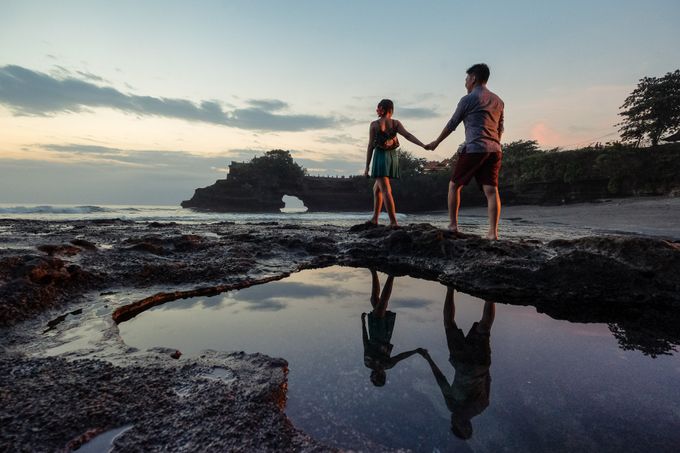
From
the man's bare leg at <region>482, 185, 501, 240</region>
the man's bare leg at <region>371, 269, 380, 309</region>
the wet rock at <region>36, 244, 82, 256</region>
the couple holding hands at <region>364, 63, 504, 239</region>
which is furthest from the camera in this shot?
the couple holding hands at <region>364, 63, 504, 239</region>

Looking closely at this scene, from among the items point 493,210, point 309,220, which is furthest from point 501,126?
point 309,220

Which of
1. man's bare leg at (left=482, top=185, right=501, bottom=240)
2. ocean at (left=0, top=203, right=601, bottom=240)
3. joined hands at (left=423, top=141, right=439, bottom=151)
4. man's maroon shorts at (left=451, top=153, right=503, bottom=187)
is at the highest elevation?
joined hands at (left=423, top=141, right=439, bottom=151)

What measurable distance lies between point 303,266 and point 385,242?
105 cm

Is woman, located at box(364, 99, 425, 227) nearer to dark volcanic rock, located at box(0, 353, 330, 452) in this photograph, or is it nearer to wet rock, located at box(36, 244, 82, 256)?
wet rock, located at box(36, 244, 82, 256)

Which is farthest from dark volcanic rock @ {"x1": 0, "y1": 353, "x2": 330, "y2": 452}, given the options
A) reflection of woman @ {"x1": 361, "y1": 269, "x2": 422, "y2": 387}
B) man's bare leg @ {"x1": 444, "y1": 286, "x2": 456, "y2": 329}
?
man's bare leg @ {"x1": 444, "y1": 286, "x2": 456, "y2": 329}

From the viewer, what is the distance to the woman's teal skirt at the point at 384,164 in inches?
213

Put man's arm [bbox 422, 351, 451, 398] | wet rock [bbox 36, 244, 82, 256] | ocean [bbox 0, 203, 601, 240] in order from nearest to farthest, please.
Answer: man's arm [bbox 422, 351, 451, 398]
wet rock [bbox 36, 244, 82, 256]
ocean [bbox 0, 203, 601, 240]

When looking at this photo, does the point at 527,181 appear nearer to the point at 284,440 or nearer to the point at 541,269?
the point at 541,269

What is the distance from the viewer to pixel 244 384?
1.06 meters

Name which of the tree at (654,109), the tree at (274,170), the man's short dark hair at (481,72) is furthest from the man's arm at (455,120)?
the tree at (274,170)

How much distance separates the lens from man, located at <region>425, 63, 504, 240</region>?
13.3 feet

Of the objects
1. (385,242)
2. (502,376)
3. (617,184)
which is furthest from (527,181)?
(502,376)

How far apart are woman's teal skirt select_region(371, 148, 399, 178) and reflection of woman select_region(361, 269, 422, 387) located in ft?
11.3

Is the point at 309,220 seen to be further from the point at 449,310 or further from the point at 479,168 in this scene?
the point at 449,310
